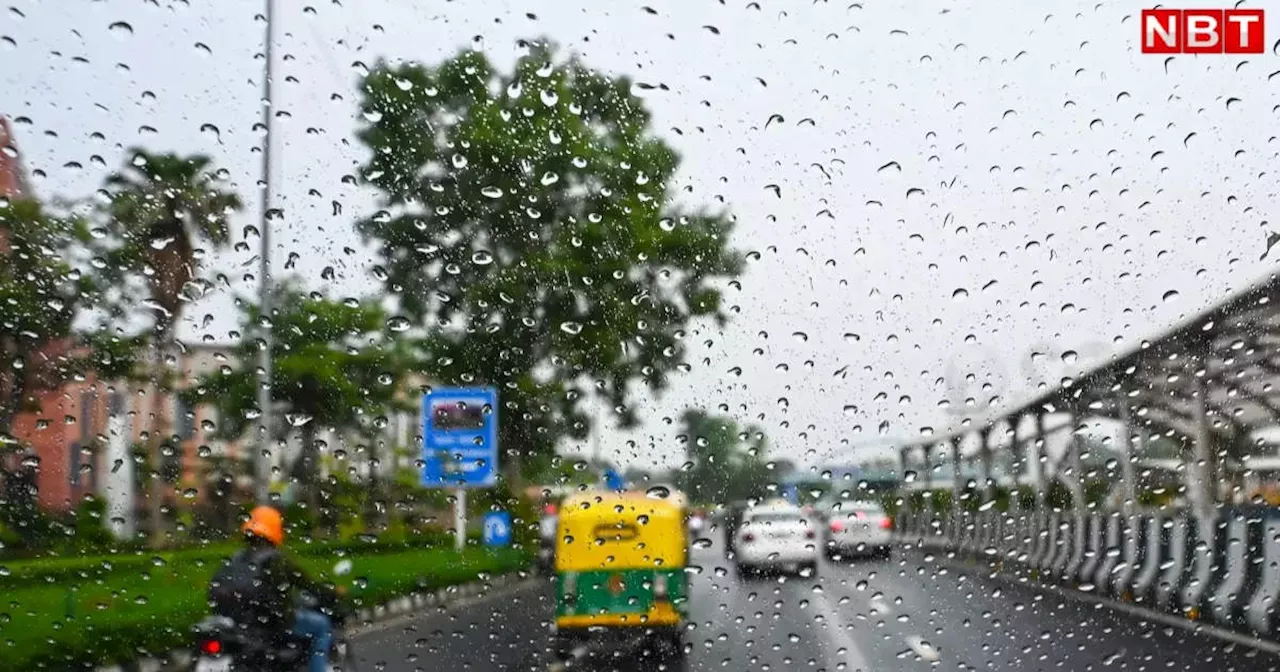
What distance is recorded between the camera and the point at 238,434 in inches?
204

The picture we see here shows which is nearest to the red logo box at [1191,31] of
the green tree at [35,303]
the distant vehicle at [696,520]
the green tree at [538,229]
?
the green tree at [538,229]

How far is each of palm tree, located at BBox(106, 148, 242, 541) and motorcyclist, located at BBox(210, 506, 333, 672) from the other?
0.81 m

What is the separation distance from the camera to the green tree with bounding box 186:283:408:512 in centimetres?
522

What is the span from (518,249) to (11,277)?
1.93 metres

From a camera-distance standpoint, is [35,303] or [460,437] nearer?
[460,437]

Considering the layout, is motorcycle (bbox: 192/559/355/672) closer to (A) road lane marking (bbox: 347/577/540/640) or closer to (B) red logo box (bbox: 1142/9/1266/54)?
(A) road lane marking (bbox: 347/577/540/640)

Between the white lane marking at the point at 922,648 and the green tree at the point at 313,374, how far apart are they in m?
3.32

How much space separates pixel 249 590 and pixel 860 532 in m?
2.74

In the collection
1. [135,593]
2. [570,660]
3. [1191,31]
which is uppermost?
[1191,31]

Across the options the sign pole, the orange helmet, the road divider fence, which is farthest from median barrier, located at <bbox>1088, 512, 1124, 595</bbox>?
the orange helmet

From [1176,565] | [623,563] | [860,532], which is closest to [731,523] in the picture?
[623,563]

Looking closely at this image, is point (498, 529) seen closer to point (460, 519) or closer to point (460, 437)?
point (460, 519)

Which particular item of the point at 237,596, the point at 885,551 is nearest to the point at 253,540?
the point at 237,596

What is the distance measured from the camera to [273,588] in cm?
504
